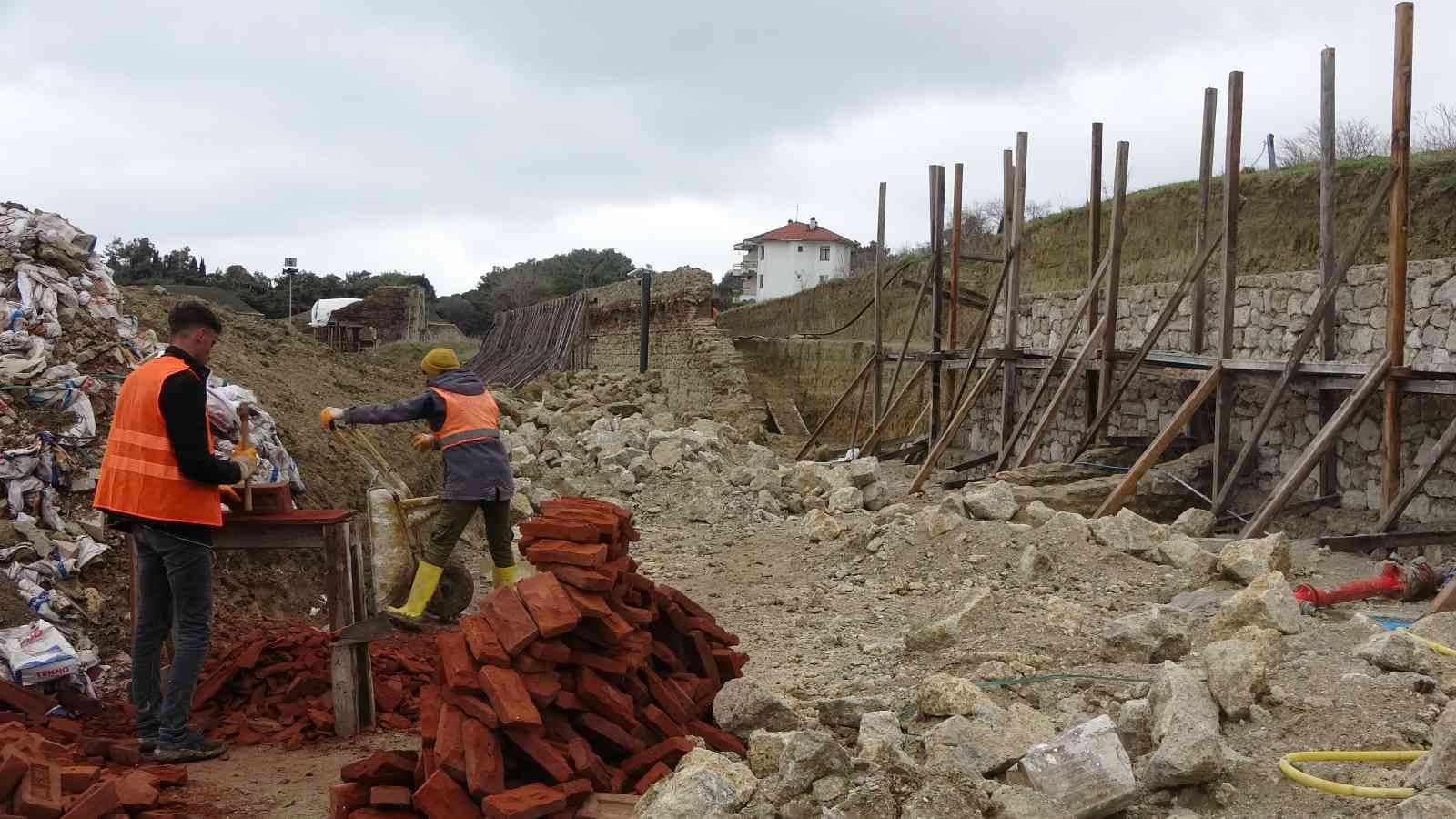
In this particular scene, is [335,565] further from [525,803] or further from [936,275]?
[936,275]

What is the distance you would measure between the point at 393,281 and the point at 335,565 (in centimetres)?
5473

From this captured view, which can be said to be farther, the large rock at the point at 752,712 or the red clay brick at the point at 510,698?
the large rock at the point at 752,712

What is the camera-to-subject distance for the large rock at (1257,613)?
16.6 feet

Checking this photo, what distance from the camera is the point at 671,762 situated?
4113 mm

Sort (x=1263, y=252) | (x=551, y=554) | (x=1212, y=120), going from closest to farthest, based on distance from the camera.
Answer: (x=551, y=554), (x=1212, y=120), (x=1263, y=252)

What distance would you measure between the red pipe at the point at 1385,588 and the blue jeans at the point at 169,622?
17.8ft

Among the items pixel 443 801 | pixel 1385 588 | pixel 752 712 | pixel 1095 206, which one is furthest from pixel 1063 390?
pixel 443 801

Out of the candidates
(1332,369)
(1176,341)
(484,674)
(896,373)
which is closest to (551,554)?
(484,674)

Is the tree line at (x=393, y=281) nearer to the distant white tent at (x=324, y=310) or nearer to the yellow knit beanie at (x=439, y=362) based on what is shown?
the distant white tent at (x=324, y=310)

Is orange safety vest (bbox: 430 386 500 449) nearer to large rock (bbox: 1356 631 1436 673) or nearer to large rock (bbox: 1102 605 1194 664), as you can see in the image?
large rock (bbox: 1102 605 1194 664)

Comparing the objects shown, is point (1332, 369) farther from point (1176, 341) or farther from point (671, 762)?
point (671, 762)

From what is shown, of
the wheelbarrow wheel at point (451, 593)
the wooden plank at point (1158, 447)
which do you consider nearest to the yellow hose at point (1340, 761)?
the wheelbarrow wheel at point (451, 593)

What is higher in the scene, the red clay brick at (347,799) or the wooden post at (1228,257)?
the wooden post at (1228,257)

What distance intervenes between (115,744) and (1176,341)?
1054 cm
